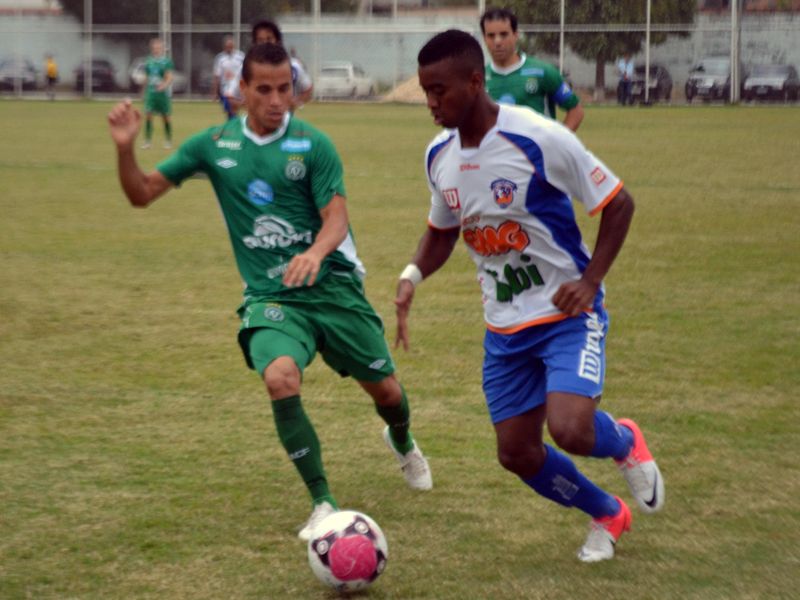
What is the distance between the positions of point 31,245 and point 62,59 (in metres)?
42.5

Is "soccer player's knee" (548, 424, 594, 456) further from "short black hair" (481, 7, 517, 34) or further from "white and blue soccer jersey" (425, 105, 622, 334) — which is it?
"short black hair" (481, 7, 517, 34)

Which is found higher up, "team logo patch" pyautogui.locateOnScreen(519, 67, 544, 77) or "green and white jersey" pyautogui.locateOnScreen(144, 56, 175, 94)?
"green and white jersey" pyautogui.locateOnScreen(144, 56, 175, 94)

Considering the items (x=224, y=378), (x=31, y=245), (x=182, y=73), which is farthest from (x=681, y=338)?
(x=182, y=73)

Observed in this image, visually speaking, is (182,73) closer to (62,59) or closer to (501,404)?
(62,59)

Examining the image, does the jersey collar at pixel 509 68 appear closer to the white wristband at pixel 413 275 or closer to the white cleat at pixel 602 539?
the white wristband at pixel 413 275

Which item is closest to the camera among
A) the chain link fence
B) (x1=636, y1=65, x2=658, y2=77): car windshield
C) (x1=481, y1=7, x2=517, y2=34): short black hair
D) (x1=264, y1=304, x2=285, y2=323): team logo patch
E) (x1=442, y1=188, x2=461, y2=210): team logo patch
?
(x1=442, y1=188, x2=461, y2=210): team logo patch

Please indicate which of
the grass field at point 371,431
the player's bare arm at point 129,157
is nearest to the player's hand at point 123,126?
the player's bare arm at point 129,157

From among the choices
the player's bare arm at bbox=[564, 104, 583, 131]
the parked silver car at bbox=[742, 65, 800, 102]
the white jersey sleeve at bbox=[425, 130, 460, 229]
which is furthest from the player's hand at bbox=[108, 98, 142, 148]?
the parked silver car at bbox=[742, 65, 800, 102]

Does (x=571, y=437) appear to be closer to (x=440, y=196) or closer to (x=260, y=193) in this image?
(x=440, y=196)

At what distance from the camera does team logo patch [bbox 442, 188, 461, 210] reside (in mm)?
4777

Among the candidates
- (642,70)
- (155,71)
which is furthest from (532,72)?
(642,70)

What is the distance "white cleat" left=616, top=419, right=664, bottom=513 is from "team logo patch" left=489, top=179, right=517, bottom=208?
1.04m

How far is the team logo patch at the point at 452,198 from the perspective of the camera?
188 inches

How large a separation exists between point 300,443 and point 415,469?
2.99ft
